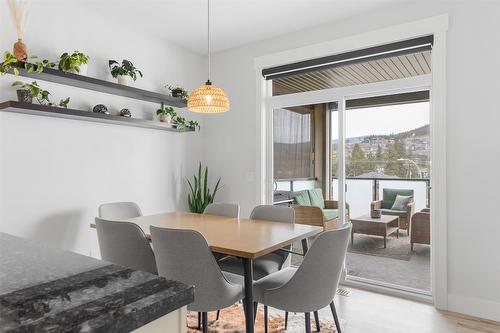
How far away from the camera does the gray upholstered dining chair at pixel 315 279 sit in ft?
5.85

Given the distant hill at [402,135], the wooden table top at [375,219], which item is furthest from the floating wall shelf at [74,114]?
the wooden table top at [375,219]

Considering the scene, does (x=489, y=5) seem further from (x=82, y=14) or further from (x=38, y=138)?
(x=38, y=138)

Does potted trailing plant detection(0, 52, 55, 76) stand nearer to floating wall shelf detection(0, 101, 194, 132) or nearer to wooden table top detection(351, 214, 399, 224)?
floating wall shelf detection(0, 101, 194, 132)

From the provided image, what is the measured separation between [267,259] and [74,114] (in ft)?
6.73

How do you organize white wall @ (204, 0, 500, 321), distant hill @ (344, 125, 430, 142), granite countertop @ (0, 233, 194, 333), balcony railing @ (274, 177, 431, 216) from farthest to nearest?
balcony railing @ (274, 177, 431, 216) → distant hill @ (344, 125, 430, 142) → white wall @ (204, 0, 500, 321) → granite countertop @ (0, 233, 194, 333)

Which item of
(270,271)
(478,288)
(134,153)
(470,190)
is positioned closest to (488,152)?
(470,190)

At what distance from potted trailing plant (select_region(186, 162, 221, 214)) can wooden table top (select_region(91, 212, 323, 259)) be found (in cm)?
92

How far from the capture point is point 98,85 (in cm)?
306

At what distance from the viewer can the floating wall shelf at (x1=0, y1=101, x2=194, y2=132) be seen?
2523mm

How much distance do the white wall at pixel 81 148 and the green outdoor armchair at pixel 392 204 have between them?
235 cm

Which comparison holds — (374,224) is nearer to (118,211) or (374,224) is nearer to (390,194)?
(390,194)

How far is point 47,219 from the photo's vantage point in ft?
9.37

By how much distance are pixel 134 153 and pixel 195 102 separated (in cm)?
143

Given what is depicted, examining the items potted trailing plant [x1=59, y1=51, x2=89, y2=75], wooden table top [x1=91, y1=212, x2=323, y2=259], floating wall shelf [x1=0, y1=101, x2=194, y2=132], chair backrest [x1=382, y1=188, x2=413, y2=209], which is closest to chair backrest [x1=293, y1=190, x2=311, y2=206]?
chair backrest [x1=382, y1=188, x2=413, y2=209]
